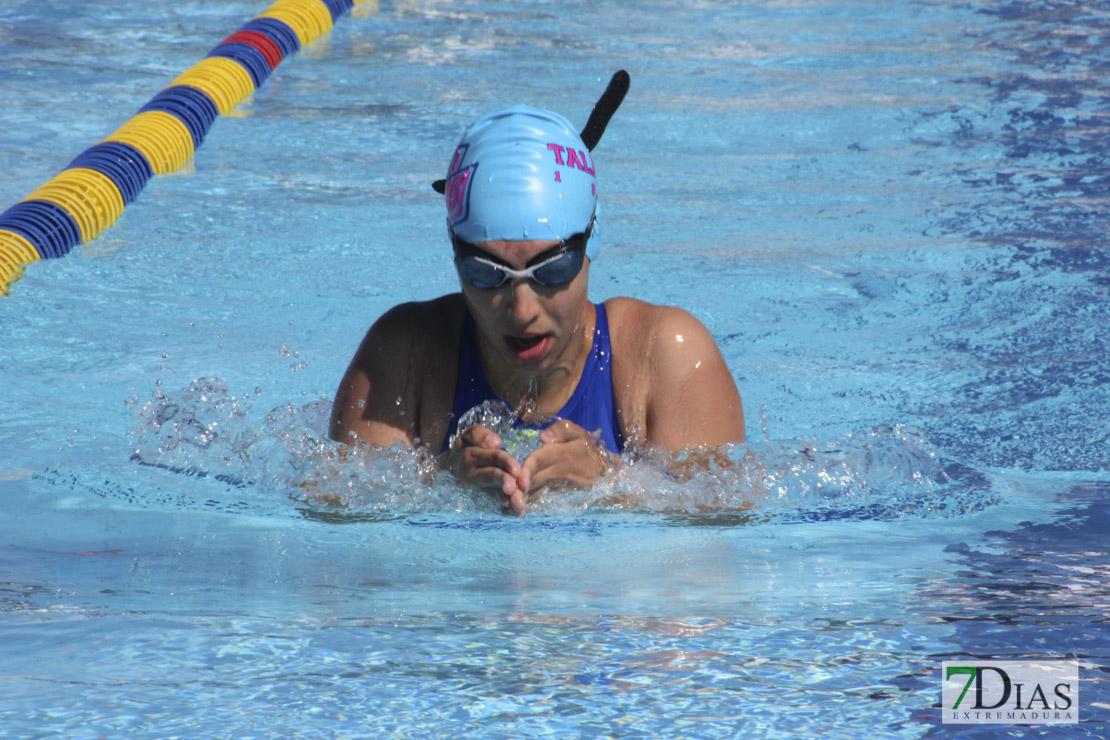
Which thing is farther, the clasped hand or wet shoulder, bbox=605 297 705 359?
wet shoulder, bbox=605 297 705 359

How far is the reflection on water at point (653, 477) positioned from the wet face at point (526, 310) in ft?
1.13

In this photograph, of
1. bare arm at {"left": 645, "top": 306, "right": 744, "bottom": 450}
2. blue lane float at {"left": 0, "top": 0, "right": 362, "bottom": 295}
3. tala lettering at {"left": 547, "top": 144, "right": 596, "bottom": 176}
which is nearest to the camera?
tala lettering at {"left": 547, "top": 144, "right": 596, "bottom": 176}

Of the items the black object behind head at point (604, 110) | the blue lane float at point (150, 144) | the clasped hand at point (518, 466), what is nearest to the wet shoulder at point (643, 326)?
the clasped hand at point (518, 466)

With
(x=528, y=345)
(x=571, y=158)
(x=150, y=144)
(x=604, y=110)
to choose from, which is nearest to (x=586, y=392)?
(x=528, y=345)

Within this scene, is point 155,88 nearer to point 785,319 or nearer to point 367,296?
point 367,296

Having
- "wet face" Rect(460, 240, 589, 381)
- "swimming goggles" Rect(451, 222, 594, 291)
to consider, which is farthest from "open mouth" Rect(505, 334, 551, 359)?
"swimming goggles" Rect(451, 222, 594, 291)

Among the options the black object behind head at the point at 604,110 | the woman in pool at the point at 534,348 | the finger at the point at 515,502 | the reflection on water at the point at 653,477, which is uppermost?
the black object behind head at the point at 604,110

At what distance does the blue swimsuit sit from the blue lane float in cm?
309

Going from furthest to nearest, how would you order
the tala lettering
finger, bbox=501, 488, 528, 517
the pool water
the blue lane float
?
1. the blue lane float
2. the tala lettering
3. finger, bbox=501, 488, 528, 517
4. the pool water

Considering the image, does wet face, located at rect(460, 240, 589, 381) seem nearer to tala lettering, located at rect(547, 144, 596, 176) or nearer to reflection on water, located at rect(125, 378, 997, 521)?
tala lettering, located at rect(547, 144, 596, 176)

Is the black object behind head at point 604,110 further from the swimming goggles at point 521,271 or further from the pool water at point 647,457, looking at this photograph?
the pool water at point 647,457

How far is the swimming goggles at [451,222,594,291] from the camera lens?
2.74m

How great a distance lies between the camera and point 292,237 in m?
5.86

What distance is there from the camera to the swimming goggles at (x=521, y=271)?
274 centimetres
